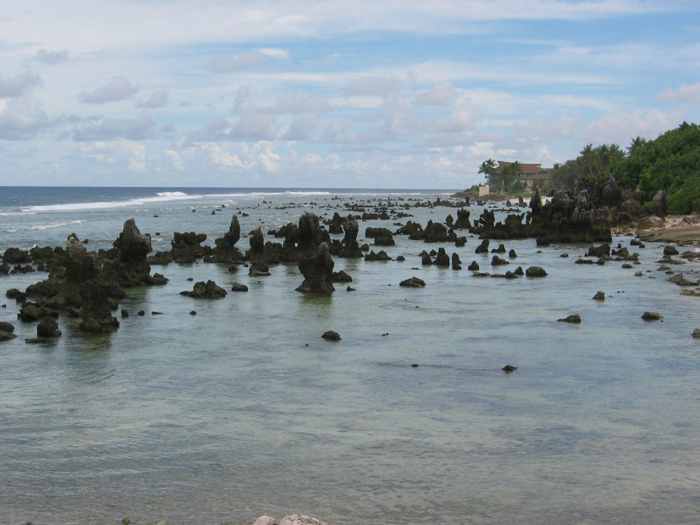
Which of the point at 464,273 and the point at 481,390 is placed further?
the point at 464,273

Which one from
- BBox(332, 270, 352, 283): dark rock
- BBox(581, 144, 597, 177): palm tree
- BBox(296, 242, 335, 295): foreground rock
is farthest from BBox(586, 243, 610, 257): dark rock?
BBox(581, 144, 597, 177): palm tree

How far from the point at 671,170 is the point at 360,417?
7496cm

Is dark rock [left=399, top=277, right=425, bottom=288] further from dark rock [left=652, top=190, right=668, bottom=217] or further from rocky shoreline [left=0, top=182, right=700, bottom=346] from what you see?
dark rock [left=652, top=190, right=668, bottom=217]

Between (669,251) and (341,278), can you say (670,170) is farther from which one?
(341,278)

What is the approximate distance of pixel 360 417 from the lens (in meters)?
14.2

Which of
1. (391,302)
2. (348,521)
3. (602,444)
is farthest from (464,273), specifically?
(348,521)

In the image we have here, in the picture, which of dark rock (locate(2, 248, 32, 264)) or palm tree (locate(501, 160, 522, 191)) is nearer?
dark rock (locate(2, 248, 32, 264))

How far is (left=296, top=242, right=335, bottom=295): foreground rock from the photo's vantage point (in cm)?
3200

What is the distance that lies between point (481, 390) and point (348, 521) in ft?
23.7

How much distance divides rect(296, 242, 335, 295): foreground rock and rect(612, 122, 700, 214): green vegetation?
48304 mm

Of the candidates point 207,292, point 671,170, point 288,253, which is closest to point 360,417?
point 207,292

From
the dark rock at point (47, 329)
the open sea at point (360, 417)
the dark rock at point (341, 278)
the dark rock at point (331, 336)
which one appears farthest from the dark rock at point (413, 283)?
the dark rock at point (47, 329)

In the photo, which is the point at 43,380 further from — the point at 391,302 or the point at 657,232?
the point at 657,232

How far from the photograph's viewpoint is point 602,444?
12.5 meters
